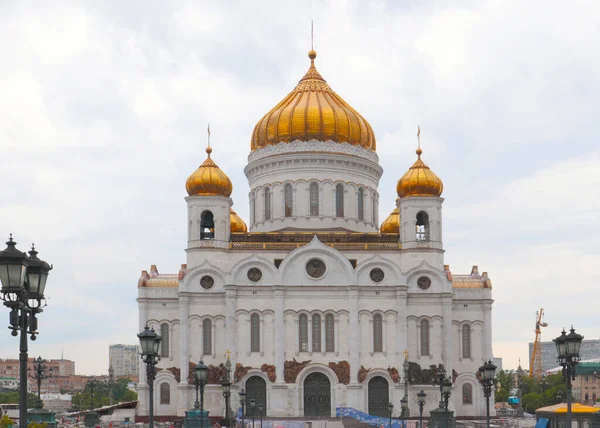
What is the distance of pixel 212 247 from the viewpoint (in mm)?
54344

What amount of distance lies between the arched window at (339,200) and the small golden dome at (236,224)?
6306 mm

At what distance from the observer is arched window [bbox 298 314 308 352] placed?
174 feet

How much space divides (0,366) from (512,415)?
483 ft

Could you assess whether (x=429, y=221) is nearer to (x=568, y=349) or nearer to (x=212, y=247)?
(x=212, y=247)

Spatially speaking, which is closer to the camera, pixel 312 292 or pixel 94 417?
pixel 94 417

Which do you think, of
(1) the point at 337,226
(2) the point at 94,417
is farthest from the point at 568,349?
(1) the point at 337,226

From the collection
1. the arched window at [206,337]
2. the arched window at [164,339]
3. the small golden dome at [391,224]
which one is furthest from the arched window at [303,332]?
the small golden dome at [391,224]

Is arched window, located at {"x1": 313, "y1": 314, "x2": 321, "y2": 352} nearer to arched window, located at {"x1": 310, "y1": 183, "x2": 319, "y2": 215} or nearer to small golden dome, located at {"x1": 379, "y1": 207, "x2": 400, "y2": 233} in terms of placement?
arched window, located at {"x1": 310, "y1": 183, "x2": 319, "y2": 215}

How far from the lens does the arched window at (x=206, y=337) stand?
176ft

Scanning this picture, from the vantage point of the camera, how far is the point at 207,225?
183 feet

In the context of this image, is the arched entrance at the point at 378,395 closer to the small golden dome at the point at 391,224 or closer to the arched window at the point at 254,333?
the arched window at the point at 254,333

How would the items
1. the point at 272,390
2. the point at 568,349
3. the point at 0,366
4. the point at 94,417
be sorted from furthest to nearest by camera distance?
1. the point at 0,366
2. the point at 272,390
3. the point at 94,417
4. the point at 568,349

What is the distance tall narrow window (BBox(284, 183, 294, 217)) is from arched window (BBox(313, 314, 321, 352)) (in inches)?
280

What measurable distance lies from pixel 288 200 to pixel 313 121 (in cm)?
490
